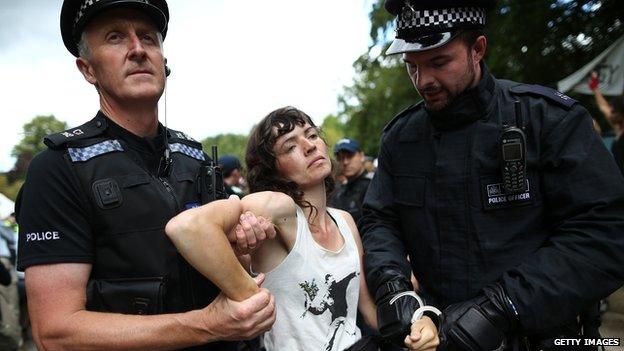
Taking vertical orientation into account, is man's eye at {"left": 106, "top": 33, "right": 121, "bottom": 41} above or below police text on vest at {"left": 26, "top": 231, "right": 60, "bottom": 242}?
above

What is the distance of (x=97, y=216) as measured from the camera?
1673 millimetres

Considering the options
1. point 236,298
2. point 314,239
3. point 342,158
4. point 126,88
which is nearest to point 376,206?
point 314,239

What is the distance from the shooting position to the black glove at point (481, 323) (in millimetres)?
1858

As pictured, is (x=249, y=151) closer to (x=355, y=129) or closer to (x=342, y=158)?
(x=342, y=158)

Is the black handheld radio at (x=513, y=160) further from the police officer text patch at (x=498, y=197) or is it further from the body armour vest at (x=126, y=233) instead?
the body armour vest at (x=126, y=233)

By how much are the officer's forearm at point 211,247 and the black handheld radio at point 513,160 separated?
3.53ft

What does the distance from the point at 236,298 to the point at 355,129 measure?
18.4 metres

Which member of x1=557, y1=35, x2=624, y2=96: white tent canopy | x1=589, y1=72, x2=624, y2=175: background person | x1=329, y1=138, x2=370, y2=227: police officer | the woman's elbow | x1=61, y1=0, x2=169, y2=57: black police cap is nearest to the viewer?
the woman's elbow

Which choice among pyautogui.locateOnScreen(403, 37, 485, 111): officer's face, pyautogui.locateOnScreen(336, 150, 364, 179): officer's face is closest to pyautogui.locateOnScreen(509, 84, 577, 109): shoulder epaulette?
pyautogui.locateOnScreen(403, 37, 485, 111): officer's face

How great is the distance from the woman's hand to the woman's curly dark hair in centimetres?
74

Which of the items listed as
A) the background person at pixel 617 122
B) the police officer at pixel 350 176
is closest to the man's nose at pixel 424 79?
the background person at pixel 617 122

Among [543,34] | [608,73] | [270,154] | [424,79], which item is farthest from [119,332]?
[543,34]

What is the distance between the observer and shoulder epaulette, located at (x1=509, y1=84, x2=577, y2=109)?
2023 millimetres

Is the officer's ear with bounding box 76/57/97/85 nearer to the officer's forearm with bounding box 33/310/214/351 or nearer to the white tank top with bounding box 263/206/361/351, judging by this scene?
the officer's forearm with bounding box 33/310/214/351
